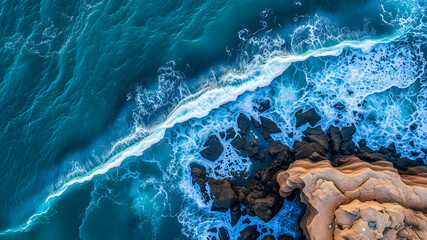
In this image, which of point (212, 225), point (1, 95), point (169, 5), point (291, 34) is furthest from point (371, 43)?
point (1, 95)

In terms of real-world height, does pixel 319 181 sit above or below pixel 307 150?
below

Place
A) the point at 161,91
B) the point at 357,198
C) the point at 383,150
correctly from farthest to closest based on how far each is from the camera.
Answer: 1. the point at 161,91
2. the point at 383,150
3. the point at 357,198

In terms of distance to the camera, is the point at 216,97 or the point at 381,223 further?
the point at 216,97

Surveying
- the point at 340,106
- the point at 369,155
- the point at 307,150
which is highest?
the point at 340,106

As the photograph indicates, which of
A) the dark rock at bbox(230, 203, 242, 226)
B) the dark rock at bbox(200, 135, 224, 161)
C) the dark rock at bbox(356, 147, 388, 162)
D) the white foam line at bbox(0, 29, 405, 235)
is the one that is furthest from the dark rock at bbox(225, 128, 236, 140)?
the dark rock at bbox(356, 147, 388, 162)

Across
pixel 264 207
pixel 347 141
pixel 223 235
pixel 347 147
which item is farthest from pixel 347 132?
pixel 223 235

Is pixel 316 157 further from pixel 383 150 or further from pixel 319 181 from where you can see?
pixel 383 150
